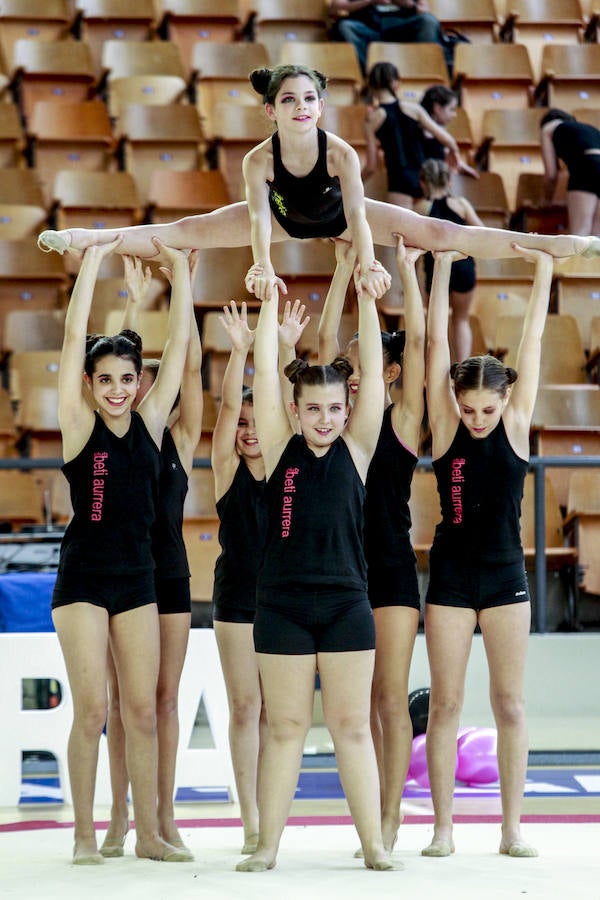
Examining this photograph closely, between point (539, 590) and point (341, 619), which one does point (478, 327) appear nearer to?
point (539, 590)

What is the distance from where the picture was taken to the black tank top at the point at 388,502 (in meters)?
3.89

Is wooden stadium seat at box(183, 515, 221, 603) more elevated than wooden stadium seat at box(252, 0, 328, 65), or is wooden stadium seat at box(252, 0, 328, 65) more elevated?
wooden stadium seat at box(252, 0, 328, 65)

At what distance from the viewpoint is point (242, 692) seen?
4.05m

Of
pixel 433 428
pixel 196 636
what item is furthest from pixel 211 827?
pixel 433 428

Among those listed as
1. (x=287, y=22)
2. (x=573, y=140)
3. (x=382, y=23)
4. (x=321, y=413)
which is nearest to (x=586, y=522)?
(x=573, y=140)

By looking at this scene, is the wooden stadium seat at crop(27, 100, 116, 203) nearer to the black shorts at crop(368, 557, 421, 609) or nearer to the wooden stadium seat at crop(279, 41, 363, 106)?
the wooden stadium seat at crop(279, 41, 363, 106)

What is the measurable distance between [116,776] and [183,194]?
207 inches

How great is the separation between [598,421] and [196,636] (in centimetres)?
310

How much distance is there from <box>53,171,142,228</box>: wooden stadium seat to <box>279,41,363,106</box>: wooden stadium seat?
170cm

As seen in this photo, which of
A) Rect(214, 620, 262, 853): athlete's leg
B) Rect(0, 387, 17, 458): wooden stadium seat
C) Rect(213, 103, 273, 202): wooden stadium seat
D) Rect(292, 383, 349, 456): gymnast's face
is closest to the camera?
Rect(292, 383, 349, 456): gymnast's face

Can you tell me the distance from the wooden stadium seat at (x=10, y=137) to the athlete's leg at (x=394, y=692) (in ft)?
20.3

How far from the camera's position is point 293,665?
3463mm

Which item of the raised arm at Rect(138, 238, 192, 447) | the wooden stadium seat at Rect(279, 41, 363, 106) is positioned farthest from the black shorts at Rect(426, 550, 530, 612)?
the wooden stadium seat at Rect(279, 41, 363, 106)

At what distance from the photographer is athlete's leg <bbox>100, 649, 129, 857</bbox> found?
12.6 ft
